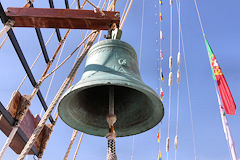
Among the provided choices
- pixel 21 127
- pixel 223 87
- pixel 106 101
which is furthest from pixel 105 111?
pixel 223 87

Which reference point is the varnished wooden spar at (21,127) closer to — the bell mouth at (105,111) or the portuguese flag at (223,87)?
the bell mouth at (105,111)

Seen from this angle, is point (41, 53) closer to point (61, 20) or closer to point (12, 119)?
point (12, 119)

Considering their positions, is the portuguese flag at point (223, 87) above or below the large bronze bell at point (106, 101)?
above

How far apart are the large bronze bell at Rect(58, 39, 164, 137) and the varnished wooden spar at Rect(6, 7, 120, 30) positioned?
0.32m

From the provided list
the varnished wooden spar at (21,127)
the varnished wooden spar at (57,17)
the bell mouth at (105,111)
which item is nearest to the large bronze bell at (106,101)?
the bell mouth at (105,111)

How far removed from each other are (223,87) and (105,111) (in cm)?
369

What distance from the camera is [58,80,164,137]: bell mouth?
178 cm

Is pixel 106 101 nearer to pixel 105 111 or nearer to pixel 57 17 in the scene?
pixel 105 111

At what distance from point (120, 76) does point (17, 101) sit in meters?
1.80

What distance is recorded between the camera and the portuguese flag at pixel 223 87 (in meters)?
4.53

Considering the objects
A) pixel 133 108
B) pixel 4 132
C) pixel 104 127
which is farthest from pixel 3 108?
pixel 133 108

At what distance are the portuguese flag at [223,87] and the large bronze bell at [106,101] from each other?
317cm

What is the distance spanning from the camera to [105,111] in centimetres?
195

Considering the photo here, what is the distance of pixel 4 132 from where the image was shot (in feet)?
9.12
